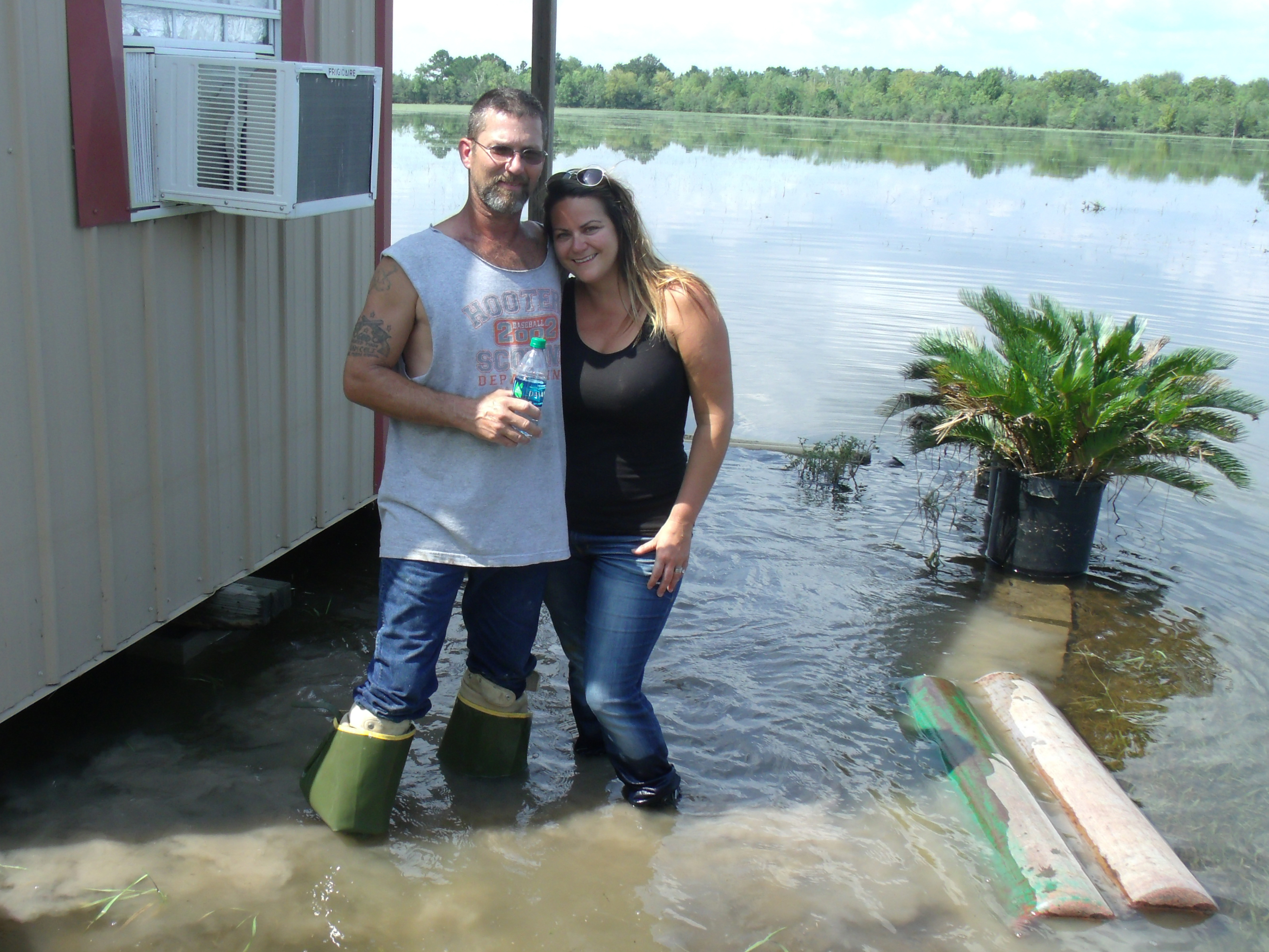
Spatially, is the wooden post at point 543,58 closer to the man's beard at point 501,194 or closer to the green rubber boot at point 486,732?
the man's beard at point 501,194

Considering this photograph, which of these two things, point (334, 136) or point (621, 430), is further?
point (334, 136)

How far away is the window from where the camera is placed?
3.83m

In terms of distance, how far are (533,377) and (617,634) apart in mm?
909

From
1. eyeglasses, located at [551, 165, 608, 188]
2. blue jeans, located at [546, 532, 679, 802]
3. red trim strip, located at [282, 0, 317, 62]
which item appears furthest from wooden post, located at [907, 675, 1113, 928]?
red trim strip, located at [282, 0, 317, 62]

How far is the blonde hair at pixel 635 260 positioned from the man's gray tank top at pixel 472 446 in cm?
23

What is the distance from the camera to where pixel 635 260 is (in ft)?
11.1

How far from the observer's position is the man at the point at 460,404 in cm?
320

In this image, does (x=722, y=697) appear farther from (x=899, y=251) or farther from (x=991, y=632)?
(x=899, y=251)

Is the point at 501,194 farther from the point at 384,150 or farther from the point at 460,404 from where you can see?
the point at 384,150

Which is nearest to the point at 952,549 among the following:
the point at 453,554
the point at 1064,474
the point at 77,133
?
the point at 1064,474

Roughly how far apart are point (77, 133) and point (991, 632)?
182 inches

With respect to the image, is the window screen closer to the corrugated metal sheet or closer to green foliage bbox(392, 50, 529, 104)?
the corrugated metal sheet

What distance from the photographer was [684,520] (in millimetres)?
3434

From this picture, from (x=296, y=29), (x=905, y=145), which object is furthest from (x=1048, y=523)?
(x=905, y=145)
